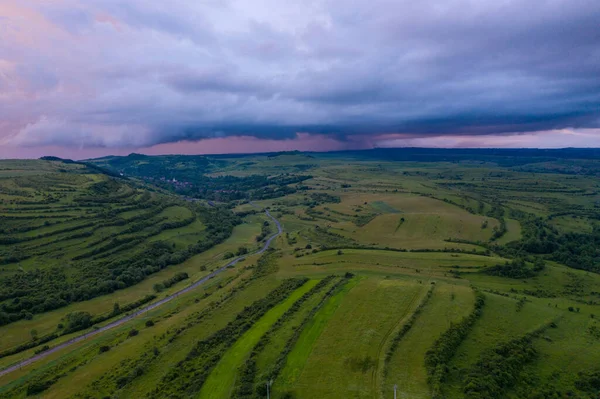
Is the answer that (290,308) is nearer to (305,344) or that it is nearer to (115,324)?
(305,344)

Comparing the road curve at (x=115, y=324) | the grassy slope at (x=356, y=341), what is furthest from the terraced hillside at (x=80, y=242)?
the grassy slope at (x=356, y=341)

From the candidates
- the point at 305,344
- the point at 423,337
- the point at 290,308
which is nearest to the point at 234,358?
the point at 305,344

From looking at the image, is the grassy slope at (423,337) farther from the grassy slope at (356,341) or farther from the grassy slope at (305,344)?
the grassy slope at (305,344)

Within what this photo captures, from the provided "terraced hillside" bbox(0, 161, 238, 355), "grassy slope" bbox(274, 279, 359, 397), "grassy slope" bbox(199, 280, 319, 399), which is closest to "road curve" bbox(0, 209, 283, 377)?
"terraced hillside" bbox(0, 161, 238, 355)

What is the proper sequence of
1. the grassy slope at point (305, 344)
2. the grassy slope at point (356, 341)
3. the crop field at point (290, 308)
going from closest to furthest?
1. the grassy slope at point (356, 341)
2. the grassy slope at point (305, 344)
3. the crop field at point (290, 308)

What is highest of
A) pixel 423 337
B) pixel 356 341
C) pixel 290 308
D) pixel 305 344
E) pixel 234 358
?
pixel 423 337

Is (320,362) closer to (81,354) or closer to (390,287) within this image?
(390,287)

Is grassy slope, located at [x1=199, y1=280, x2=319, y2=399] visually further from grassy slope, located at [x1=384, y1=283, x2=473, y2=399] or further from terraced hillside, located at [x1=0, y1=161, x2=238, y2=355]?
terraced hillside, located at [x1=0, y1=161, x2=238, y2=355]

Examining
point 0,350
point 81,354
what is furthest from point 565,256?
point 0,350

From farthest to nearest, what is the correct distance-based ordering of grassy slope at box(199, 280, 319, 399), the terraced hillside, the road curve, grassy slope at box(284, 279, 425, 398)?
the terraced hillside → the road curve → grassy slope at box(199, 280, 319, 399) → grassy slope at box(284, 279, 425, 398)
